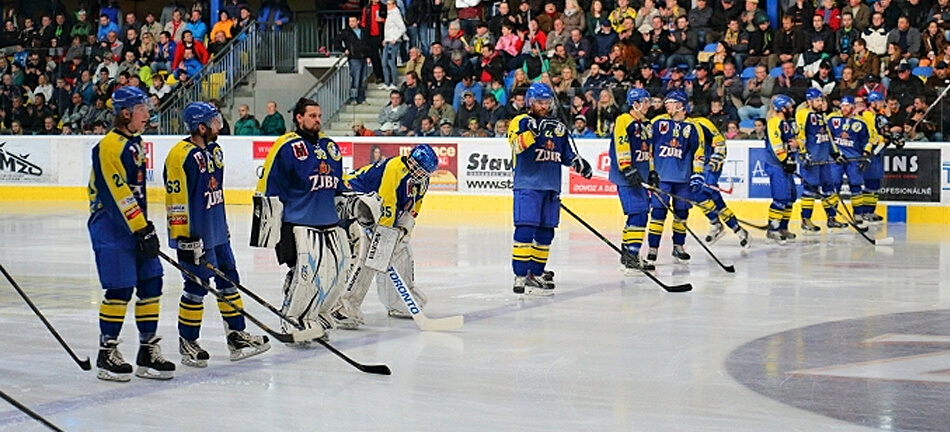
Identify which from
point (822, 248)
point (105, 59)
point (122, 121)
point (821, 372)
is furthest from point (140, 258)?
point (105, 59)

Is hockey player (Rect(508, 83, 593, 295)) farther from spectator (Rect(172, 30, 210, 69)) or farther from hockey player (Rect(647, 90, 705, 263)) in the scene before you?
spectator (Rect(172, 30, 210, 69))

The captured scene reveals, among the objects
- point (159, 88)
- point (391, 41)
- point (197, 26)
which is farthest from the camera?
point (197, 26)

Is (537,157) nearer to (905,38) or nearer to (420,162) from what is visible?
(420,162)

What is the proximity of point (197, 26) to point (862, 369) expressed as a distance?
19.7 m

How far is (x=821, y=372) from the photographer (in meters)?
7.06

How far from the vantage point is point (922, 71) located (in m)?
18.0

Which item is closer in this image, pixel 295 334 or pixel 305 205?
pixel 295 334

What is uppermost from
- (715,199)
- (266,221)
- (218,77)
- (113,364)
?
(218,77)

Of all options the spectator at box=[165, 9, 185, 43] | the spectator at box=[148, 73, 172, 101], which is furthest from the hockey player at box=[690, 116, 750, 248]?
the spectator at box=[165, 9, 185, 43]

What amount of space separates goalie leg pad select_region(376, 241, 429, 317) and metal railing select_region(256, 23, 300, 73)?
620 inches

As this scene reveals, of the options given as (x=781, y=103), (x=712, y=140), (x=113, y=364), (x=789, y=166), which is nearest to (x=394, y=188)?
(x=113, y=364)

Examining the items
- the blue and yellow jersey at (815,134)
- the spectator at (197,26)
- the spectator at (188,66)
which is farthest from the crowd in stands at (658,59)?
the spectator at (197,26)

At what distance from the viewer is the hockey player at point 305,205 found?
773 cm

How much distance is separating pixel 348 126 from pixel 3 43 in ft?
30.1
